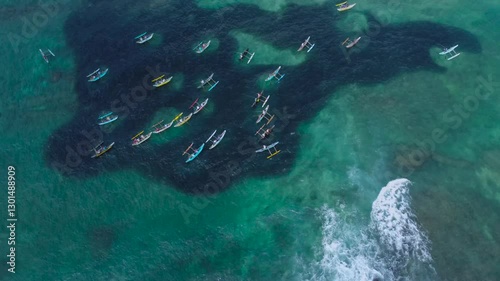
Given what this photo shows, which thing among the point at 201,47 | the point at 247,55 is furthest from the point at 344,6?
the point at 201,47

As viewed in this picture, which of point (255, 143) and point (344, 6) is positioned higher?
point (344, 6)

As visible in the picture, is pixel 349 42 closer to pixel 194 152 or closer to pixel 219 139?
pixel 219 139

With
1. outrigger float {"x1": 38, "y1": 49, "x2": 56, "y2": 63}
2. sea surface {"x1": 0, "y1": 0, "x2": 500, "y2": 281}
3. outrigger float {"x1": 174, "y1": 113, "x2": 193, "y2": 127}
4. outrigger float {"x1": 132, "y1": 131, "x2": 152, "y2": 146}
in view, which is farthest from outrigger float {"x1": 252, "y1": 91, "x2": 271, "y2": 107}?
outrigger float {"x1": 38, "y1": 49, "x2": 56, "y2": 63}

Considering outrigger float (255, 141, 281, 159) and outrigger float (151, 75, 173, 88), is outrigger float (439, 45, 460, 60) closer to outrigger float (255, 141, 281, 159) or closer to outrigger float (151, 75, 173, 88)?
outrigger float (255, 141, 281, 159)

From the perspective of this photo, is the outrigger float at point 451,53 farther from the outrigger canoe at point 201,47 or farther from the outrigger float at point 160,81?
the outrigger float at point 160,81

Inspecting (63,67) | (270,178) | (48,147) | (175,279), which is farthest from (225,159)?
(63,67)

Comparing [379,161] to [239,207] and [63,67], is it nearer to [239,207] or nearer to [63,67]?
[239,207]
